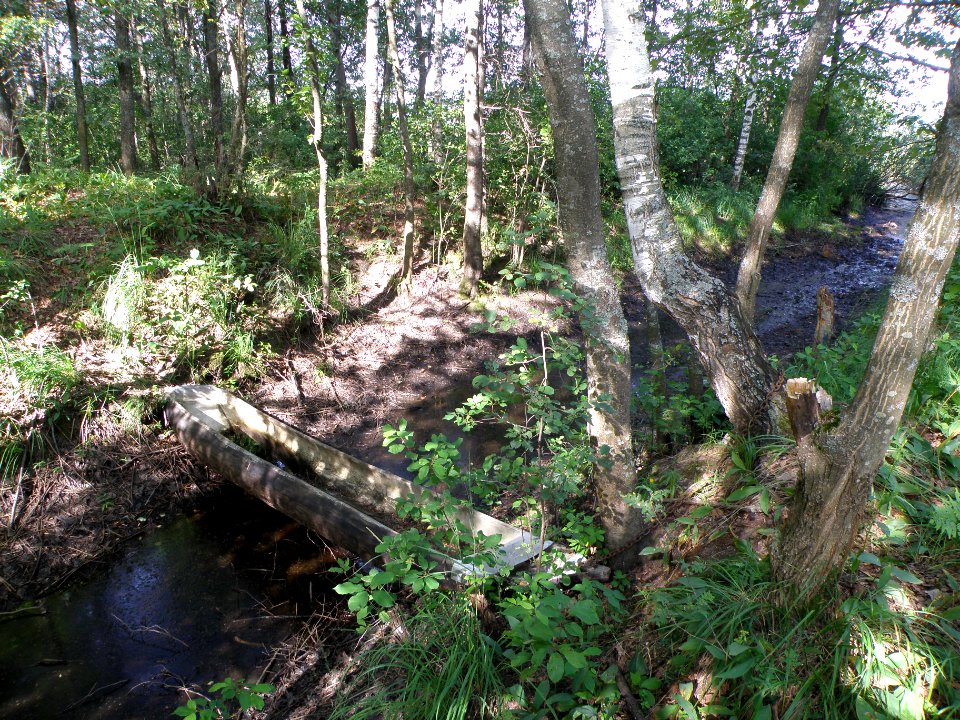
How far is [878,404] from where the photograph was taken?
1.87 metres

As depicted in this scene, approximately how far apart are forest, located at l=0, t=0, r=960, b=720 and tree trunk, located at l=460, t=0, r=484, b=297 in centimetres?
6

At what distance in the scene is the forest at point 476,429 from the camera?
2.07 meters

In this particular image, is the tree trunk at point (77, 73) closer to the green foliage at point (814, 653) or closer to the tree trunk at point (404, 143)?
the tree trunk at point (404, 143)

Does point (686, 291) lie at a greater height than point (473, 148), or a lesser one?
lesser

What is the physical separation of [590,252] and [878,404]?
5.03ft

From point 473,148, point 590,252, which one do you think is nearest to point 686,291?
point 590,252

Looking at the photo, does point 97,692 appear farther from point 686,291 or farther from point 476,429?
point 686,291

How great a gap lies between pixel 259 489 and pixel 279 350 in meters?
2.74

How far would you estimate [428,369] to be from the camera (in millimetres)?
7496

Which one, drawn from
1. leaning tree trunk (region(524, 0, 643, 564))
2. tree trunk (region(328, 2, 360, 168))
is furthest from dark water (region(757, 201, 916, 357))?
tree trunk (region(328, 2, 360, 168))

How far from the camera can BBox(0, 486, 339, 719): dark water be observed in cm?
329

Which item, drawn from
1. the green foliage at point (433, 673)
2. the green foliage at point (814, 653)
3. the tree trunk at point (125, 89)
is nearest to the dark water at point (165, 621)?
the green foliage at point (433, 673)

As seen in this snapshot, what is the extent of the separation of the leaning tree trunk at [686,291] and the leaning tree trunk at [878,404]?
123 centimetres

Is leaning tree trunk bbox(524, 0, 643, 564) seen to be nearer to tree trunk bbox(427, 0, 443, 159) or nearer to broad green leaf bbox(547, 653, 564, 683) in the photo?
broad green leaf bbox(547, 653, 564, 683)
